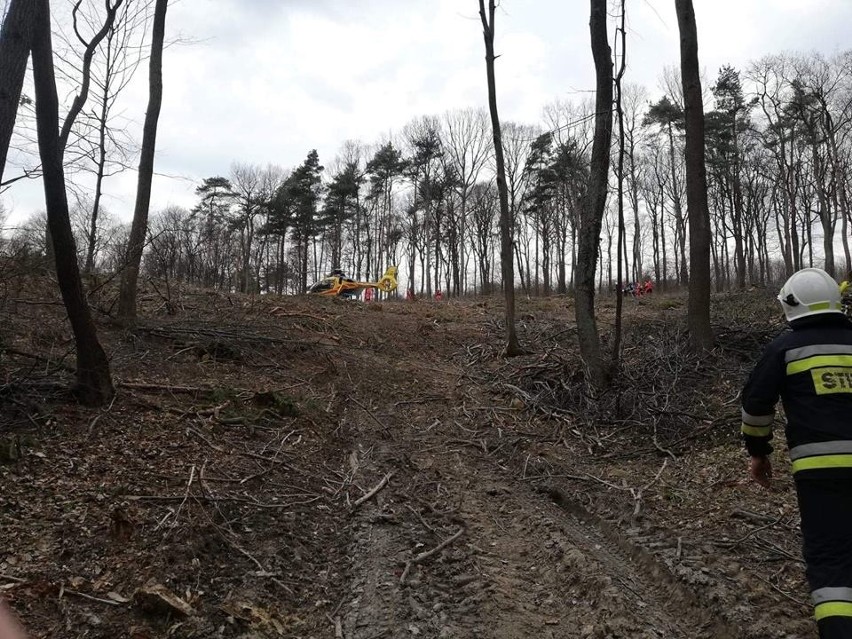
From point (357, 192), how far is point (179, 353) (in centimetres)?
3461

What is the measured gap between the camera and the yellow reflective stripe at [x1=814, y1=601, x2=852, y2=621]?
7.32 feet

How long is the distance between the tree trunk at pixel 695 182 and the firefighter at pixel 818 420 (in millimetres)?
6735

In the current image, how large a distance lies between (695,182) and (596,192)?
2109mm

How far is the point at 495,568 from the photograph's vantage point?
4.09 meters

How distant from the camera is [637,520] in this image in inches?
185

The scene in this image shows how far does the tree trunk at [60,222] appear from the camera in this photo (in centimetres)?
530

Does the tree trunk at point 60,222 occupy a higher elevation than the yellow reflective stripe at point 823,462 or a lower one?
higher

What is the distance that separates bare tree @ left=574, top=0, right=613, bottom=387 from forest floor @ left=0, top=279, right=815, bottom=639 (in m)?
0.76

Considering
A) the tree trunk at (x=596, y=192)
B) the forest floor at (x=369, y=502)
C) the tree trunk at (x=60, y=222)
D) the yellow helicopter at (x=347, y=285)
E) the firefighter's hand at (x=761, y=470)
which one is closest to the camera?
the firefighter's hand at (x=761, y=470)

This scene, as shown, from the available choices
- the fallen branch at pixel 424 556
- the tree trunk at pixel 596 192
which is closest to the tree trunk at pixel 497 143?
the tree trunk at pixel 596 192

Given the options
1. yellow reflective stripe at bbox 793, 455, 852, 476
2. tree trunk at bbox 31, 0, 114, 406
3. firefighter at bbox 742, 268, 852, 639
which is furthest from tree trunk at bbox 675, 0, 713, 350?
tree trunk at bbox 31, 0, 114, 406

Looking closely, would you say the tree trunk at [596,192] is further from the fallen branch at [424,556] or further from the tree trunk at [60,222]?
the tree trunk at [60,222]

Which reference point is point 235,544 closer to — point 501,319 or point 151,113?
point 151,113

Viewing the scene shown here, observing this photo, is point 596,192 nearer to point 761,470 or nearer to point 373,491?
point 373,491
